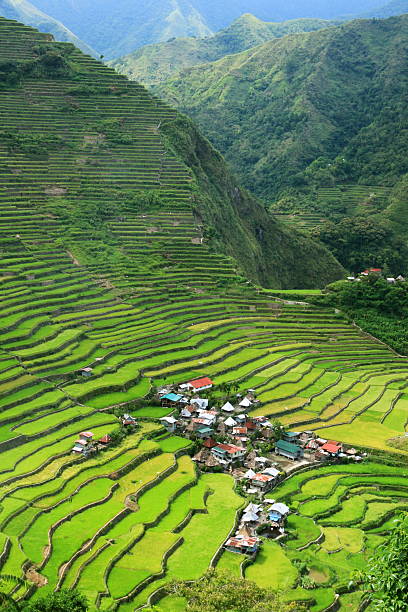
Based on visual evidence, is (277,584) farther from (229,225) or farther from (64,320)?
(229,225)

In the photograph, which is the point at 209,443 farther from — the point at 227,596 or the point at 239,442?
the point at 227,596

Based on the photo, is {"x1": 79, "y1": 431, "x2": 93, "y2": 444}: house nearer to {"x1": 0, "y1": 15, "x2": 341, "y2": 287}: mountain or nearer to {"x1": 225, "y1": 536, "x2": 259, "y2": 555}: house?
{"x1": 225, "y1": 536, "x2": 259, "y2": 555}: house

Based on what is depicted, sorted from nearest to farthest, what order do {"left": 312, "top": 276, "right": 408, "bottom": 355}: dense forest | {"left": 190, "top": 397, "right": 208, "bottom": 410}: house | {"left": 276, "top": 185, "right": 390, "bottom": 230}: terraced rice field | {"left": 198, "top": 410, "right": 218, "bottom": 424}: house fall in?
{"left": 198, "top": 410, "right": 218, "bottom": 424}: house, {"left": 190, "top": 397, "right": 208, "bottom": 410}: house, {"left": 312, "top": 276, "right": 408, "bottom": 355}: dense forest, {"left": 276, "top": 185, "right": 390, "bottom": 230}: terraced rice field

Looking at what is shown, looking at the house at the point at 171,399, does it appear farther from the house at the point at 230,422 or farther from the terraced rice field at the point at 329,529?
the terraced rice field at the point at 329,529

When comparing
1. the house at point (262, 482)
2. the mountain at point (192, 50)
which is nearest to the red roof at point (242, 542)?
the house at point (262, 482)

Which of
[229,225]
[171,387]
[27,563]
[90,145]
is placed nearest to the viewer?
[27,563]

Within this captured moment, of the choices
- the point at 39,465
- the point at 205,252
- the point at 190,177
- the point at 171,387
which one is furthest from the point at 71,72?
the point at 39,465

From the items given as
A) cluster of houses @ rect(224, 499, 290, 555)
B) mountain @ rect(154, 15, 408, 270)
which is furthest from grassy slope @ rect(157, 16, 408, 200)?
cluster of houses @ rect(224, 499, 290, 555)
